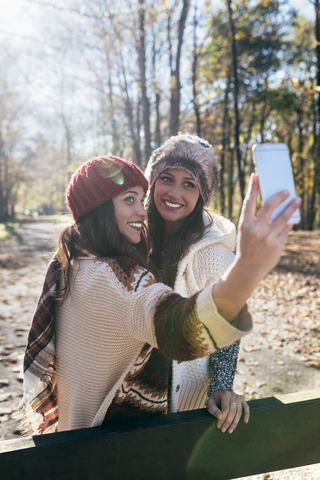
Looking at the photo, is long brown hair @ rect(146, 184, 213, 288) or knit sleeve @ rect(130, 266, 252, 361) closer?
knit sleeve @ rect(130, 266, 252, 361)

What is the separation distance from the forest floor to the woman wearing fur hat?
79cm

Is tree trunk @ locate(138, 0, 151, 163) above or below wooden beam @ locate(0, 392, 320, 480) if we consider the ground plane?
above

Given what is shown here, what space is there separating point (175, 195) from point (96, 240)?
1155mm

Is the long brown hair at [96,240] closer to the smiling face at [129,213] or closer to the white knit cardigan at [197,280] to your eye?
the smiling face at [129,213]

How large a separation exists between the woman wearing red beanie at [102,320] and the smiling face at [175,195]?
0.79 m

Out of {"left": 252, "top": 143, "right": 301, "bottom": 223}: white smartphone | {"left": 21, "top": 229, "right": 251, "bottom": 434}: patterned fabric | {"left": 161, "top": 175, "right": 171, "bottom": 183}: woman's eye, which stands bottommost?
{"left": 21, "top": 229, "right": 251, "bottom": 434}: patterned fabric

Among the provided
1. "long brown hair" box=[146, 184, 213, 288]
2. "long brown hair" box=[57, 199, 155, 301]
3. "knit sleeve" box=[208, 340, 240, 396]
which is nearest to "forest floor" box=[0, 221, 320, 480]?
"long brown hair" box=[57, 199, 155, 301]

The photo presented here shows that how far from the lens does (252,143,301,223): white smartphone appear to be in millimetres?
996

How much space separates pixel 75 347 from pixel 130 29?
504 inches

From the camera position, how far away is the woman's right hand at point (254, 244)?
0.97m

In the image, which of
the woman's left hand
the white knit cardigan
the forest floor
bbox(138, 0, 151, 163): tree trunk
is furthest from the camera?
bbox(138, 0, 151, 163): tree trunk

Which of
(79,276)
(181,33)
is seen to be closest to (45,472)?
(79,276)

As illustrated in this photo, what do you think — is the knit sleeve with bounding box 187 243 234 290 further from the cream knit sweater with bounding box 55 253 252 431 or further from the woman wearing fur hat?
the cream knit sweater with bounding box 55 253 252 431

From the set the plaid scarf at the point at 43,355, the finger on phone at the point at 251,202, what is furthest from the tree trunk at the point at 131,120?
the finger on phone at the point at 251,202
